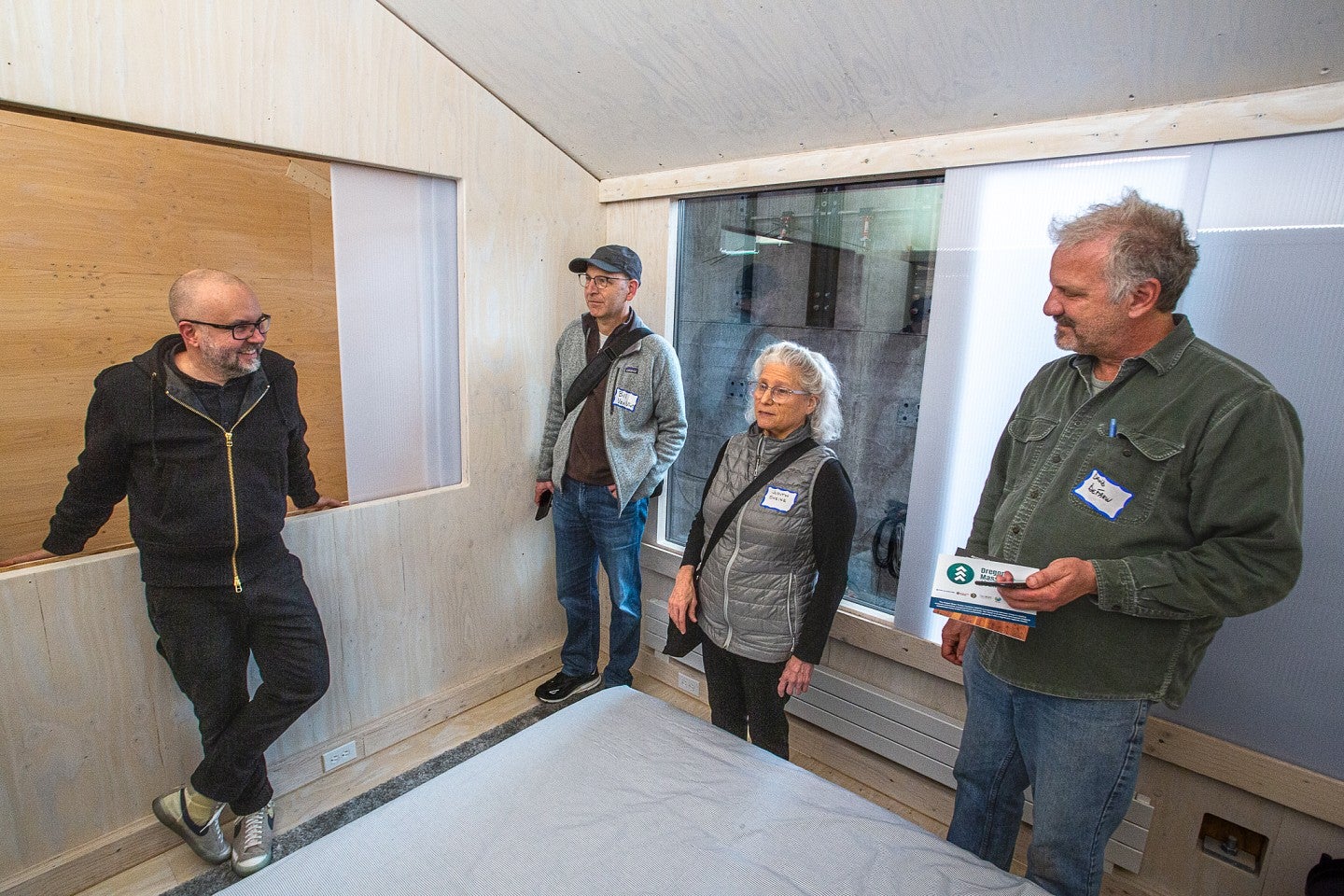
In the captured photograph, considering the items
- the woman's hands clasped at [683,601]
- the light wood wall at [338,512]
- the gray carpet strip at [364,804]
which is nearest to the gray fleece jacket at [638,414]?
the light wood wall at [338,512]

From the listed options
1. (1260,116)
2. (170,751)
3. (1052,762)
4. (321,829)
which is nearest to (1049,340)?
(1260,116)

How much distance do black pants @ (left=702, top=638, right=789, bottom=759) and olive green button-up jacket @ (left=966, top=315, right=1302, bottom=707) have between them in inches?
23.4

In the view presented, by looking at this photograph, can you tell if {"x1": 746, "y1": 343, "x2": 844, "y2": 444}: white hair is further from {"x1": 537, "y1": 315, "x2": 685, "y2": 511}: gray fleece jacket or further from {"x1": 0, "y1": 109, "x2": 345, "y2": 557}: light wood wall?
{"x1": 0, "y1": 109, "x2": 345, "y2": 557}: light wood wall

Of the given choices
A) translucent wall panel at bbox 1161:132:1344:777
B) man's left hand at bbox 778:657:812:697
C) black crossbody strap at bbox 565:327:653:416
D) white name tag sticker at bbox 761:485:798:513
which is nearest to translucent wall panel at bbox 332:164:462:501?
black crossbody strap at bbox 565:327:653:416

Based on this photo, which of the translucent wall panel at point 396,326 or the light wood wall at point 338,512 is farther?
the translucent wall panel at point 396,326

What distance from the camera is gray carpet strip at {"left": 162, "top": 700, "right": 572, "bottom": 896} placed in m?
1.82

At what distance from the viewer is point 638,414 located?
240 centimetres

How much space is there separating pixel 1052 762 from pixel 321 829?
6.60 ft

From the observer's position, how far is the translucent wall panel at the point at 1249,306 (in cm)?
141

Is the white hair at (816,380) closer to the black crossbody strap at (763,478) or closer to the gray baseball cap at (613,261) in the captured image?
the black crossbody strap at (763,478)

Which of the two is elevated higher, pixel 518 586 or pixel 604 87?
pixel 604 87

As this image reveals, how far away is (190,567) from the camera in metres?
1.67

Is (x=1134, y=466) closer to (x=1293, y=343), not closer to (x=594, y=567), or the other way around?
(x=1293, y=343)

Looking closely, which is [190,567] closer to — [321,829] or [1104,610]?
[321,829]
